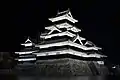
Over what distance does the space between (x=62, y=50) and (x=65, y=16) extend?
8.70 meters

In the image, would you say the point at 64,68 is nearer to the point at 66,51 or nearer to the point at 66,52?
the point at 66,52

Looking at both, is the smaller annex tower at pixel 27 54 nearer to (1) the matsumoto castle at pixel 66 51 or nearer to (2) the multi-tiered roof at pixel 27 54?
(2) the multi-tiered roof at pixel 27 54

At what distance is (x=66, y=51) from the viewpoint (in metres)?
38.5

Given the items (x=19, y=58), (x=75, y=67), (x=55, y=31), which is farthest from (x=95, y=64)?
(x=19, y=58)

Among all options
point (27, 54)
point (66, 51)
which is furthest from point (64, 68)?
point (27, 54)

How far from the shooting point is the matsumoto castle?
38.5m

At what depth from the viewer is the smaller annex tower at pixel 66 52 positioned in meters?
38.0

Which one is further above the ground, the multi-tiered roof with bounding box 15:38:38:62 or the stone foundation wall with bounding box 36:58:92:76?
the multi-tiered roof with bounding box 15:38:38:62

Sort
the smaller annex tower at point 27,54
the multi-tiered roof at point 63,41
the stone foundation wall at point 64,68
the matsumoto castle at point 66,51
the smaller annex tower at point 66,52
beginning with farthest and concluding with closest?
1. the smaller annex tower at point 27,54
2. the multi-tiered roof at point 63,41
3. the matsumoto castle at point 66,51
4. the smaller annex tower at point 66,52
5. the stone foundation wall at point 64,68

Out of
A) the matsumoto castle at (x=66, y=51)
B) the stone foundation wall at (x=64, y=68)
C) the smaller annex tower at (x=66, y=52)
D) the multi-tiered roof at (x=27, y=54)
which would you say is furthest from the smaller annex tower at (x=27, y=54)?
the stone foundation wall at (x=64, y=68)

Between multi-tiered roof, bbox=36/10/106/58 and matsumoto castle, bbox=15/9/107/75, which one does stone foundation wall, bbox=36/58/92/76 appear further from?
multi-tiered roof, bbox=36/10/106/58

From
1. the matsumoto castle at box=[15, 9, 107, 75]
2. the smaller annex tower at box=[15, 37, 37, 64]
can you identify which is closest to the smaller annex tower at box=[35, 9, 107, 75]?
the matsumoto castle at box=[15, 9, 107, 75]
